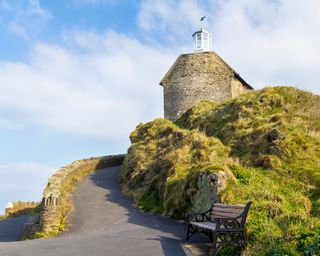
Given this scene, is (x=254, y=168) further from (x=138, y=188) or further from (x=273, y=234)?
(x=138, y=188)

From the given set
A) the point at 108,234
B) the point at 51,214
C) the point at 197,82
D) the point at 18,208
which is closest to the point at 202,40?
the point at 197,82

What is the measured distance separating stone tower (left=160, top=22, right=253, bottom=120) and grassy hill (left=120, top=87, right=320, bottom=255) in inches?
277

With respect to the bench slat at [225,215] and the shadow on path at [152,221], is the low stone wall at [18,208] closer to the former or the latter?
the shadow on path at [152,221]

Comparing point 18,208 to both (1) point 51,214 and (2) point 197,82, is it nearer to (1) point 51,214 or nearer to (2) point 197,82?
(1) point 51,214

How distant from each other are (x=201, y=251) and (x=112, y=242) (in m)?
2.35

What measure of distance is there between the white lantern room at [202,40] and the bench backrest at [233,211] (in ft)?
86.5

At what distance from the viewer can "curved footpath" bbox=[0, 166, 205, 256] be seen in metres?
9.01

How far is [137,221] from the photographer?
536 inches

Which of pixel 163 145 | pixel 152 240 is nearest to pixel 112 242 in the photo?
pixel 152 240

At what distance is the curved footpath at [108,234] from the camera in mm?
9008

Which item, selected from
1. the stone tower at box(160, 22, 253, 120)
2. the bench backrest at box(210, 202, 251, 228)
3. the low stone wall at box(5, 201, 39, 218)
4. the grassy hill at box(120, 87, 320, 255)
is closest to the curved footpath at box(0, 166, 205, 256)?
the grassy hill at box(120, 87, 320, 255)

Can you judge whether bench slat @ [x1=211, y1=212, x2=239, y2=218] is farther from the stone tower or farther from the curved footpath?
the stone tower

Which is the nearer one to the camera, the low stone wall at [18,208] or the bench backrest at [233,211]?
the bench backrest at [233,211]

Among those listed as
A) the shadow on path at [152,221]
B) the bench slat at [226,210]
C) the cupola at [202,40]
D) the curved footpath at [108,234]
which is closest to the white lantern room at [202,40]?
the cupola at [202,40]
